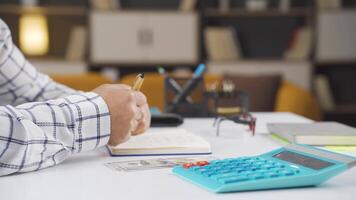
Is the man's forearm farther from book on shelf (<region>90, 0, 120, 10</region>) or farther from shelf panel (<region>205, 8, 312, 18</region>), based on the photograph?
shelf panel (<region>205, 8, 312, 18</region>)

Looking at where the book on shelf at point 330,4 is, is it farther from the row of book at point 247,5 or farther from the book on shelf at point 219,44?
the book on shelf at point 219,44

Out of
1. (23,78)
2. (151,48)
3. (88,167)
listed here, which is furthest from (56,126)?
(151,48)

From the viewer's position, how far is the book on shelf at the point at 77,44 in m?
4.44

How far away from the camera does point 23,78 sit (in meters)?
1.69

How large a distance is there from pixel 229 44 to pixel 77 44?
1119mm

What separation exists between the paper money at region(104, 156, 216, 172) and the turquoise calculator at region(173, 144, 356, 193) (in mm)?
78

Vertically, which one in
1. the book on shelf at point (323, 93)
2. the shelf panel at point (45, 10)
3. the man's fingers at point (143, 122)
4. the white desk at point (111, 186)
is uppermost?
the shelf panel at point (45, 10)

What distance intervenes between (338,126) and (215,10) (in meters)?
3.27

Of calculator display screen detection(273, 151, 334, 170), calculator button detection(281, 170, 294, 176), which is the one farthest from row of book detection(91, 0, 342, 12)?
calculator button detection(281, 170, 294, 176)

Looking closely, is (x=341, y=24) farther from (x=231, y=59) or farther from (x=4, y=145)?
(x=4, y=145)

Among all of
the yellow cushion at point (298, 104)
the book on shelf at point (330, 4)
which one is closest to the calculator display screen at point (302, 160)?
the yellow cushion at point (298, 104)

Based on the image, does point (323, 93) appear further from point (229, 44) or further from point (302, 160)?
point (302, 160)

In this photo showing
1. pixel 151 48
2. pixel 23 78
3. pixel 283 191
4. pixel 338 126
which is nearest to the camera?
pixel 283 191

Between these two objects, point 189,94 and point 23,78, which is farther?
point 189,94
